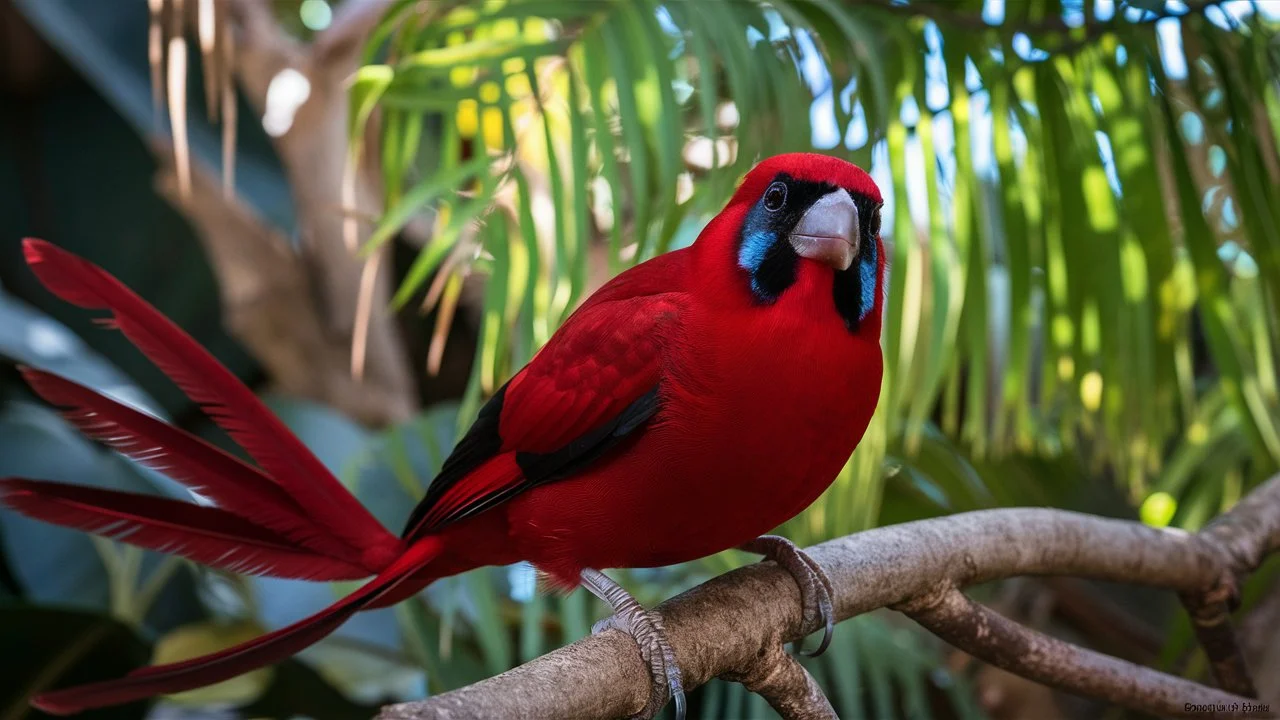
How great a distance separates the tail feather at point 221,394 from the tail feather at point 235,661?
59 millimetres

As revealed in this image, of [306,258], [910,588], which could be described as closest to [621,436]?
[910,588]

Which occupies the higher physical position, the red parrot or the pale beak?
the pale beak

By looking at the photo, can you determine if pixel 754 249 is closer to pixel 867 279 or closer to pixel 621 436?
pixel 867 279

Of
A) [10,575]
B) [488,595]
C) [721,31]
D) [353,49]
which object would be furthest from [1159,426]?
[10,575]

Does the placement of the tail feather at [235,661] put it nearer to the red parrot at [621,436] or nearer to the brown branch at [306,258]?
the red parrot at [621,436]

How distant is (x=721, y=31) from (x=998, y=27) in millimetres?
403

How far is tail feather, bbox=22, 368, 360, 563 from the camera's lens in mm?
980

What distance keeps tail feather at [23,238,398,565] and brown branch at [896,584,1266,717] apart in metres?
0.56

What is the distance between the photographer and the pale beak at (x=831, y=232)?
Answer: 3.43 feet

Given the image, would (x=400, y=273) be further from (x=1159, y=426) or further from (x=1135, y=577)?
(x=1135, y=577)

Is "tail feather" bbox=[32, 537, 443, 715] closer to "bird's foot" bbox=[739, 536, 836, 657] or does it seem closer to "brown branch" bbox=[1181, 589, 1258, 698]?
"bird's foot" bbox=[739, 536, 836, 657]

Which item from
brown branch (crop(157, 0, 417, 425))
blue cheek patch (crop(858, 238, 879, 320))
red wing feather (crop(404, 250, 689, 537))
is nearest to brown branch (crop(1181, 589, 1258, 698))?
blue cheek patch (crop(858, 238, 879, 320))

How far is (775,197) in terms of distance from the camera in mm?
1113

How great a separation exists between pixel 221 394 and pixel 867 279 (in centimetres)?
59
